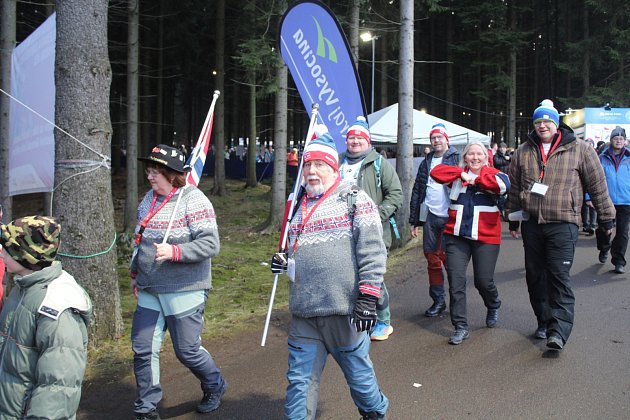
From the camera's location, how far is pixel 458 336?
18.9 feet

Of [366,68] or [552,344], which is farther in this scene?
[366,68]

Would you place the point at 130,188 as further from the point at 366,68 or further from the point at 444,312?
the point at 366,68

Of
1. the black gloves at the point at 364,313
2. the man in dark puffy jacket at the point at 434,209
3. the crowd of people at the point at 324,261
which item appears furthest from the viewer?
the man in dark puffy jacket at the point at 434,209

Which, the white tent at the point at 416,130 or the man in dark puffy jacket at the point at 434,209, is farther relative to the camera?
the white tent at the point at 416,130

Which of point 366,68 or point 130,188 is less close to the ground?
point 366,68

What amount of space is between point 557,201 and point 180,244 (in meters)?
3.22

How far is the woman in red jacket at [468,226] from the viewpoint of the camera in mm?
5762

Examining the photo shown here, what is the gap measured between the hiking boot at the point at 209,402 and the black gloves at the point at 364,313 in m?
1.57

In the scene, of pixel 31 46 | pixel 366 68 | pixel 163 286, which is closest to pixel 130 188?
pixel 31 46

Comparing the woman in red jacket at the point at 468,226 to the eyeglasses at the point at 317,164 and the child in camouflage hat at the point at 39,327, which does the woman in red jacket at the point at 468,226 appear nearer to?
the eyeglasses at the point at 317,164

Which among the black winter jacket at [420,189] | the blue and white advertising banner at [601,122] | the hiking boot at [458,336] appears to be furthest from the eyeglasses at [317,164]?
the blue and white advertising banner at [601,122]

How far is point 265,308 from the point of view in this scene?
7777mm

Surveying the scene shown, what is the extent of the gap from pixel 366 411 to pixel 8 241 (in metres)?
2.22

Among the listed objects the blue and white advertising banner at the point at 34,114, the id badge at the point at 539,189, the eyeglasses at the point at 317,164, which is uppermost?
the blue and white advertising banner at the point at 34,114
